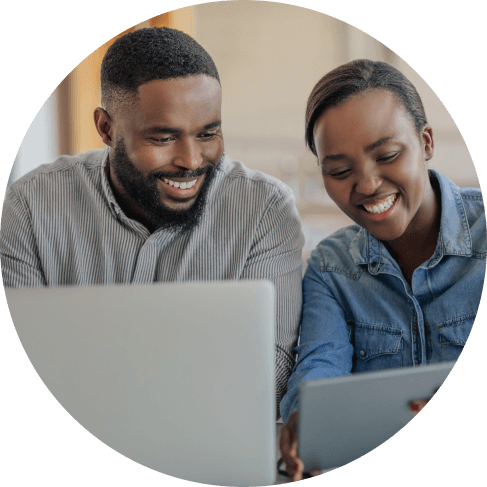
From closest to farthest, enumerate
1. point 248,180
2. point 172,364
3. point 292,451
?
1. point 172,364
2. point 292,451
3. point 248,180

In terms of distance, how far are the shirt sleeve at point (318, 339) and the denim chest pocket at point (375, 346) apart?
0.02 meters

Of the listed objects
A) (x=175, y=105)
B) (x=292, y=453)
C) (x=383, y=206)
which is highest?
(x=175, y=105)

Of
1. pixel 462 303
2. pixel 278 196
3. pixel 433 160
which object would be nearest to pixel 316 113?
pixel 278 196

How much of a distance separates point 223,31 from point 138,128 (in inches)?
12.1

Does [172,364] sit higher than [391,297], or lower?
lower

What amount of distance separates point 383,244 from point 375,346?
241mm

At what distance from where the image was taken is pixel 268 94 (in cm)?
130

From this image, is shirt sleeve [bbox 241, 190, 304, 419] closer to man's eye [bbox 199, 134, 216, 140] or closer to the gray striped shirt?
the gray striped shirt

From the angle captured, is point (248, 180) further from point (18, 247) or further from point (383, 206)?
point (18, 247)

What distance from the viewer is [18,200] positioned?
1384 mm

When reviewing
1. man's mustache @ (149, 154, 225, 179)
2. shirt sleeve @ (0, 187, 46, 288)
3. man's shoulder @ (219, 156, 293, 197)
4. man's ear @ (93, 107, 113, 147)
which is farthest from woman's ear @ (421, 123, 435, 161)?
shirt sleeve @ (0, 187, 46, 288)

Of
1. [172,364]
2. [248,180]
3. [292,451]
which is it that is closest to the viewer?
[172,364]

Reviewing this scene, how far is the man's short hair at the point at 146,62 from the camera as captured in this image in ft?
4.17

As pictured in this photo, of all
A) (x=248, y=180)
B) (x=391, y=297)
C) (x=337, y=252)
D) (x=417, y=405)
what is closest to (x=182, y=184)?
(x=248, y=180)
